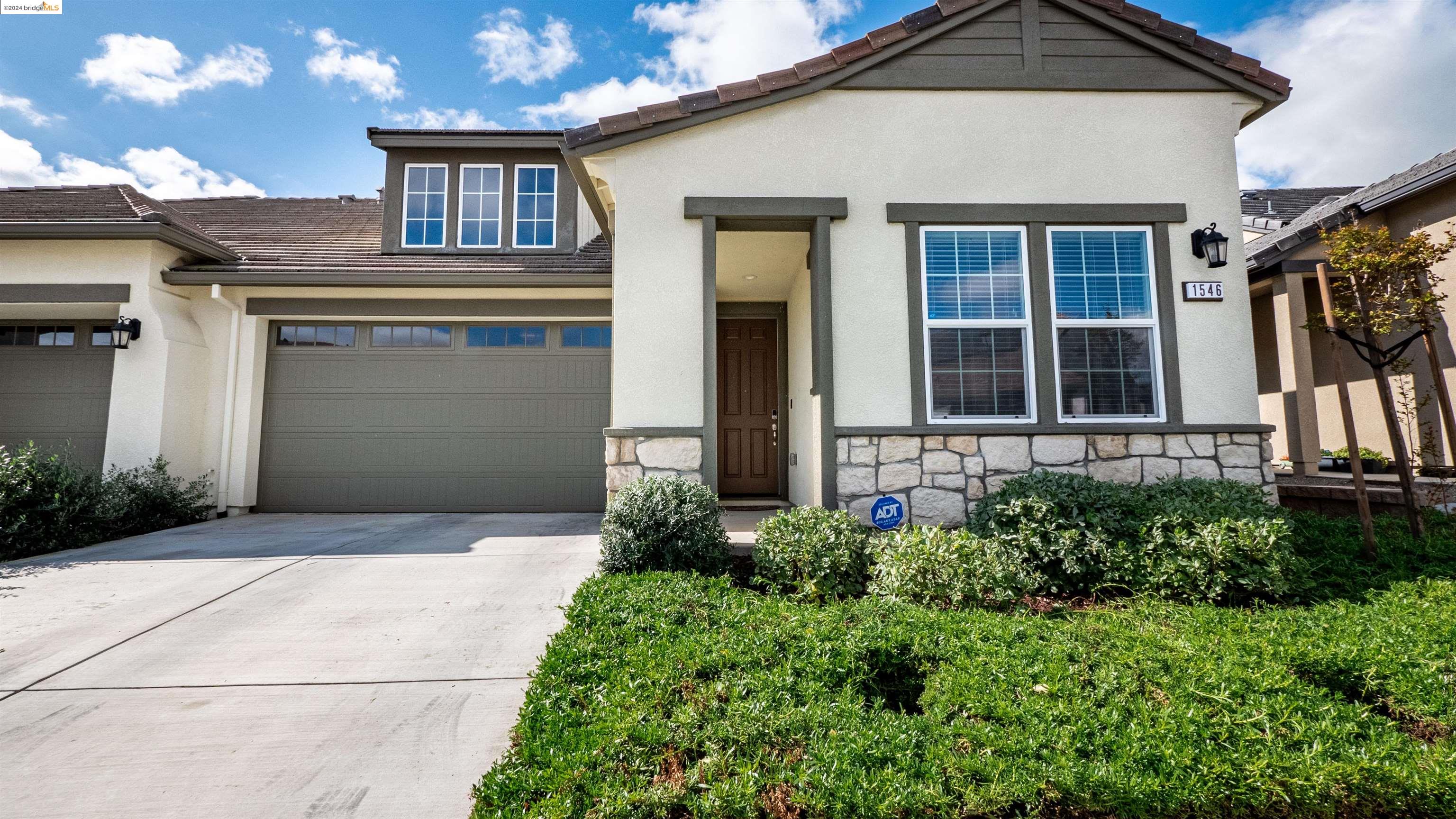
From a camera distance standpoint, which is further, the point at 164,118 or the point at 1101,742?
the point at 164,118

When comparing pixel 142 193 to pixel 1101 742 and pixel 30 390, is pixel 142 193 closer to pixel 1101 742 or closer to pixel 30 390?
pixel 30 390

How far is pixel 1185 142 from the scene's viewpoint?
515 centimetres

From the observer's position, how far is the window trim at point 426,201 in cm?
855

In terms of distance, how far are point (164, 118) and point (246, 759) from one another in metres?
11.7

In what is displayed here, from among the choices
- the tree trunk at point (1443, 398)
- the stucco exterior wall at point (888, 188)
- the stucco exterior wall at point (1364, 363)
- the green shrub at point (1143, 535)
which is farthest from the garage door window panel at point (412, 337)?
the tree trunk at point (1443, 398)

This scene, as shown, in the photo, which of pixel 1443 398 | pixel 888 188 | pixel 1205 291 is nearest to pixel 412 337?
pixel 888 188

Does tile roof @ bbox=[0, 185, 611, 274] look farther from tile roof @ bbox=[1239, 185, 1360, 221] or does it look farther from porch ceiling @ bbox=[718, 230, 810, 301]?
tile roof @ bbox=[1239, 185, 1360, 221]

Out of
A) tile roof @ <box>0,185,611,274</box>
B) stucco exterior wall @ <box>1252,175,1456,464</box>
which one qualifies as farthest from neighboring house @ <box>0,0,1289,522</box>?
tile roof @ <box>0,185,611,274</box>

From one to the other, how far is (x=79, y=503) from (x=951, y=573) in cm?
768

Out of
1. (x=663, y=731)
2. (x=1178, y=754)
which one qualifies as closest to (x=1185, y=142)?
(x=1178, y=754)

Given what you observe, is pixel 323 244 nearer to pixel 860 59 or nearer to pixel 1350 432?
pixel 860 59

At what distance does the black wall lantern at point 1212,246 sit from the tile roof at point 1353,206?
2.09 meters

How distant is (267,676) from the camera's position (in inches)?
111

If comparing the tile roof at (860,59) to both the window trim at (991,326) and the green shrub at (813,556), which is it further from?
the green shrub at (813,556)
